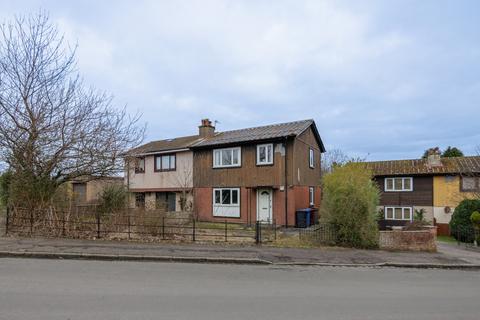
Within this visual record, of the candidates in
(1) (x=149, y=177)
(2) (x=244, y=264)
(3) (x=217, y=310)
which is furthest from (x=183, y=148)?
(3) (x=217, y=310)

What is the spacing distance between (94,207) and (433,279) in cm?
1300

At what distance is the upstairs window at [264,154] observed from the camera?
23.1 metres

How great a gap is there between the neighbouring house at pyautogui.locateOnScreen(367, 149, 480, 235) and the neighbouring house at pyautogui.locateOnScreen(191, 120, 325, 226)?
25.2 feet

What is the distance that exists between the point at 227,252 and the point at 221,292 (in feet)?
16.4

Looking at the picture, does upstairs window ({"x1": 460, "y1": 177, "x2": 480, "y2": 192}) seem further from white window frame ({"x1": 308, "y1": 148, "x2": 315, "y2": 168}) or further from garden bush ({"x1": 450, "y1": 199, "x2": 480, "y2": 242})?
white window frame ({"x1": 308, "y1": 148, "x2": 315, "y2": 168})

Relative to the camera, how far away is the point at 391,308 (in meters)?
6.64

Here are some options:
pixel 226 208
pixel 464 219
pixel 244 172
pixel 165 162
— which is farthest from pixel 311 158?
pixel 165 162

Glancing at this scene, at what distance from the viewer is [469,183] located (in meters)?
29.9

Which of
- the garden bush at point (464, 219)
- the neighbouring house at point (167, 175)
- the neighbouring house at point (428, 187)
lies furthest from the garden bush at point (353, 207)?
the neighbouring house at point (428, 187)

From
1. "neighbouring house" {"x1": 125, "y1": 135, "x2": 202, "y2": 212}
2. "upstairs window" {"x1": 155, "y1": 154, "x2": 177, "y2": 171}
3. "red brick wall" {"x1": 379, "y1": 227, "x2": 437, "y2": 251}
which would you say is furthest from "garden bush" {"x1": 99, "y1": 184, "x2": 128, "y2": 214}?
"red brick wall" {"x1": 379, "y1": 227, "x2": 437, "y2": 251}

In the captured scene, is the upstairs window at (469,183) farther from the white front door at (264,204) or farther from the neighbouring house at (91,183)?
the neighbouring house at (91,183)

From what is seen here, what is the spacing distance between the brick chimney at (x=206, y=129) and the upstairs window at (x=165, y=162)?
283cm

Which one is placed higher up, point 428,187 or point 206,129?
point 206,129

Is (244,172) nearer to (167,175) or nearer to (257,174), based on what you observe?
(257,174)
